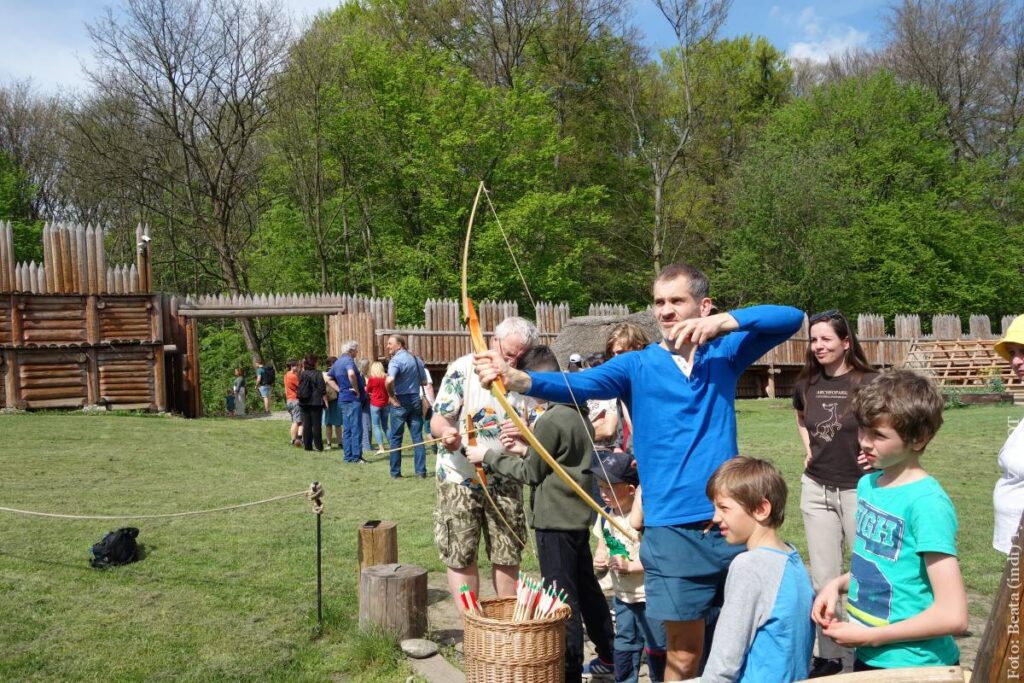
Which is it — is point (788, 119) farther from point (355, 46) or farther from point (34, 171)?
point (34, 171)

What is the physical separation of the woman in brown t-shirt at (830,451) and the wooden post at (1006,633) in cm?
248

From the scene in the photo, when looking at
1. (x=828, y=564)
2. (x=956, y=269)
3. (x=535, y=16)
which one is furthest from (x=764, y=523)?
(x=956, y=269)

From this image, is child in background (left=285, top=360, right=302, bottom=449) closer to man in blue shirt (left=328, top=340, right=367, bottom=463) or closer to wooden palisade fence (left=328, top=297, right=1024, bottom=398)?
man in blue shirt (left=328, top=340, right=367, bottom=463)

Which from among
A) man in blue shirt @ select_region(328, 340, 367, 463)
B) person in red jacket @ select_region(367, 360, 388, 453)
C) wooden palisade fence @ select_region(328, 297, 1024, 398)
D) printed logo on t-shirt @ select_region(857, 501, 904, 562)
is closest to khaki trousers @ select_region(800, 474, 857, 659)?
printed logo on t-shirt @ select_region(857, 501, 904, 562)

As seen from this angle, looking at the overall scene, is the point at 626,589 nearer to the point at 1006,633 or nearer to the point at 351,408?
the point at 1006,633

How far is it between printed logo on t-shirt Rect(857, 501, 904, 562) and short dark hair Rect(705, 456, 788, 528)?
28cm

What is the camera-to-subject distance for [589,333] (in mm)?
17797

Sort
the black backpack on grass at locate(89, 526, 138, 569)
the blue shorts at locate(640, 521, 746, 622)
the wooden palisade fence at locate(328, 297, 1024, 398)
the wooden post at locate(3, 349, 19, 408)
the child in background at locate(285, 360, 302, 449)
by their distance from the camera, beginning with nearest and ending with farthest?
the blue shorts at locate(640, 521, 746, 622), the black backpack on grass at locate(89, 526, 138, 569), the child in background at locate(285, 360, 302, 449), the wooden post at locate(3, 349, 19, 408), the wooden palisade fence at locate(328, 297, 1024, 398)

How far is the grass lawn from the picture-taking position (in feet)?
15.8

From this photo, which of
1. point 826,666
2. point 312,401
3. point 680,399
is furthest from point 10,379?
point 680,399

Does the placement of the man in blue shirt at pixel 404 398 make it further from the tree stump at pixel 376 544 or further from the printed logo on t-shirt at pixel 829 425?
the printed logo on t-shirt at pixel 829 425

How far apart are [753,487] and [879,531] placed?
42 cm

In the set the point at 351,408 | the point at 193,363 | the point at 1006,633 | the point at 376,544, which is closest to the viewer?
the point at 1006,633

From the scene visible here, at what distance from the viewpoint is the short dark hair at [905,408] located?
2.66 metres
